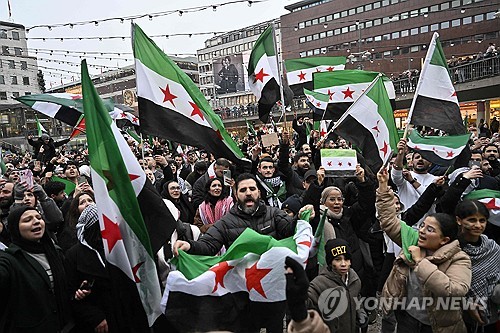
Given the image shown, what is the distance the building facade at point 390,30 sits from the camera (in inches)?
1647

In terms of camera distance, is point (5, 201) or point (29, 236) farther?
point (5, 201)

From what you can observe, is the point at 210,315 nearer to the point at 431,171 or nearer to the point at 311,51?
the point at 431,171

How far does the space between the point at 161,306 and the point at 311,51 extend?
5862 centimetres

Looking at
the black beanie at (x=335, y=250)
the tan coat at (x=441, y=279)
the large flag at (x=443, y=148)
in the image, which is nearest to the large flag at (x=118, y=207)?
the black beanie at (x=335, y=250)

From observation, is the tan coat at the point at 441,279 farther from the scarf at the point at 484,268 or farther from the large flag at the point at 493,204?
the large flag at the point at 493,204

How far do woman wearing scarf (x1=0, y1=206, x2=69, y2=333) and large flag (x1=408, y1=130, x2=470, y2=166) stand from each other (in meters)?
4.42

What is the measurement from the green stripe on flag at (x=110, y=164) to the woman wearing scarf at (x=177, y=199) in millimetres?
2641

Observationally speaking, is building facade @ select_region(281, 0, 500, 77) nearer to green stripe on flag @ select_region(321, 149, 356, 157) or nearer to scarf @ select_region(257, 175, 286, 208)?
scarf @ select_region(257, 175, 286, 208)

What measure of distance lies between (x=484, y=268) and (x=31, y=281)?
3517 millimetres

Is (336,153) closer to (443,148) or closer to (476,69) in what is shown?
(443,148)

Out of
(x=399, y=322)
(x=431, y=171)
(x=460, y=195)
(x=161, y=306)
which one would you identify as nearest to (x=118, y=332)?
(x=161, y=306)

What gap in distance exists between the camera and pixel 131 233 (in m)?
2.83

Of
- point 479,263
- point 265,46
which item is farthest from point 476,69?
point 479,263

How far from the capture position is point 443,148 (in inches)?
203
